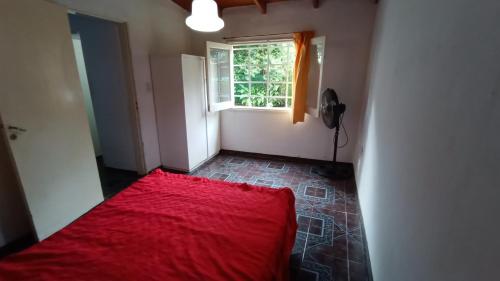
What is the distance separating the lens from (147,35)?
2.90 metres

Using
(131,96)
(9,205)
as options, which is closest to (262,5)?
(131,96)

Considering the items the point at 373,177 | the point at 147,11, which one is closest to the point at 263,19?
the point at 147,11

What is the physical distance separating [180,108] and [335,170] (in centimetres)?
232

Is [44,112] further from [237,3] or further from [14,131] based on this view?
[237,3]

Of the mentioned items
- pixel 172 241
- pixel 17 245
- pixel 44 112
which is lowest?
pixel 17 245

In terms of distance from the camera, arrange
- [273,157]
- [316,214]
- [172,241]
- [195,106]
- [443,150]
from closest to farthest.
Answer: [443,150] < [172,241] < [316,214] < [195,106] < [273,157]

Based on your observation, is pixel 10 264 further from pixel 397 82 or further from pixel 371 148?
pixel 371 148

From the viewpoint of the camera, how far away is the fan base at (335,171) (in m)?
3.11

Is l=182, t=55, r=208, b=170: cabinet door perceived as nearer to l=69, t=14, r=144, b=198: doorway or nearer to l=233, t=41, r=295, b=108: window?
l=69, t=14, r=144, b=198: doorway

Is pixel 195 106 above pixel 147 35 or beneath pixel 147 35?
beneath

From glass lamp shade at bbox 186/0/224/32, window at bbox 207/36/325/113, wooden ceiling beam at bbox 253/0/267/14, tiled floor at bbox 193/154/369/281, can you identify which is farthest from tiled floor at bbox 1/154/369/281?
wooden ceiling beam at bbox 253/0/267/14

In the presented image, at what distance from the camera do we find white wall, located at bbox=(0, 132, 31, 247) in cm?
175

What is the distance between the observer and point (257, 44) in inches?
138

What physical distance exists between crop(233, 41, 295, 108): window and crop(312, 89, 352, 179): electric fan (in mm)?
807
